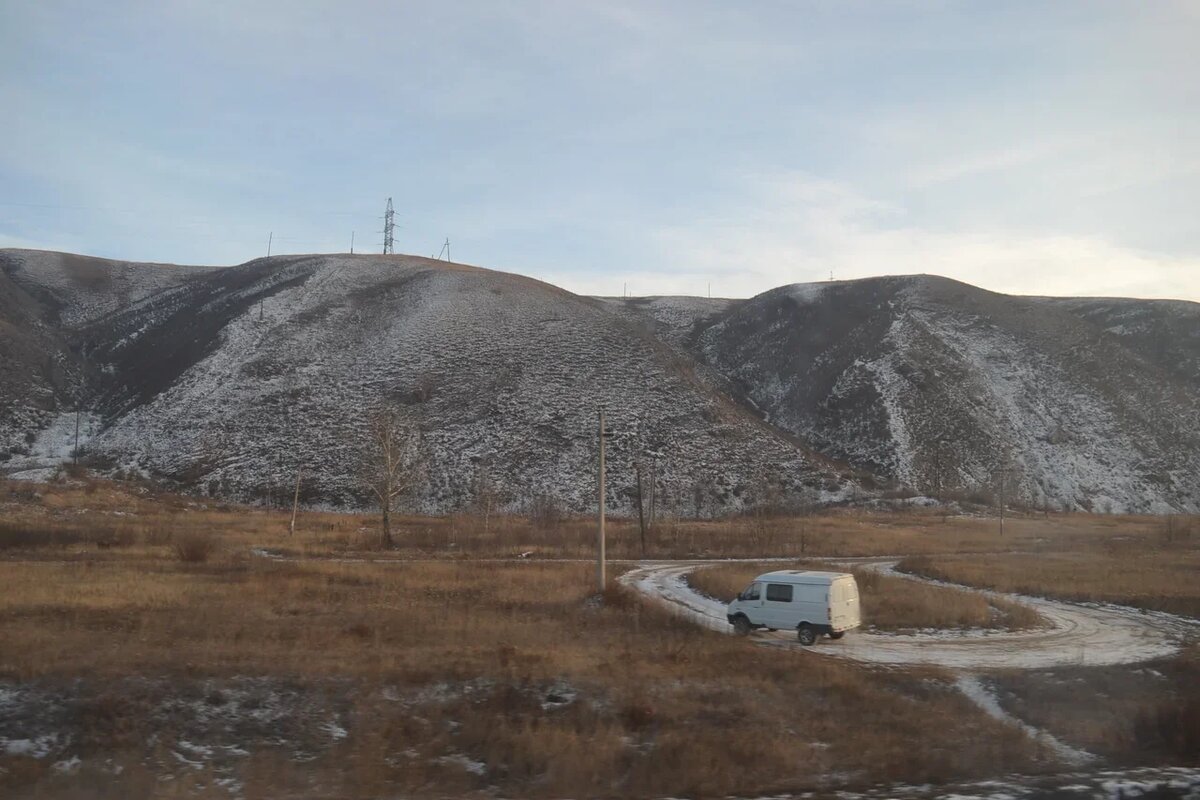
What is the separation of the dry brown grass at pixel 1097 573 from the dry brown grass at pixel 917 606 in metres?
4.93

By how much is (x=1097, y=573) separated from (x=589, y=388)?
2469 inches

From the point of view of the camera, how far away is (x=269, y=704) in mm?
14766

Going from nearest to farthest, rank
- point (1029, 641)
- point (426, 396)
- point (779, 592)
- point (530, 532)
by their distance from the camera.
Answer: point (1029, 641) < point (779, 592) < point (530, 532) < point (426, 396)

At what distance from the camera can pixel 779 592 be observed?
25453mm

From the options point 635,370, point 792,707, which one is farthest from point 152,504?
point 792,707

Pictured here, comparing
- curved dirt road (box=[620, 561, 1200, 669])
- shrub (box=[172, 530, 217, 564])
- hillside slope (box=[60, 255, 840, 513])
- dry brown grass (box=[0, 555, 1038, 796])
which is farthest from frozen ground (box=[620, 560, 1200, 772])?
hillside slope (box=[60, 255, 840, 513])

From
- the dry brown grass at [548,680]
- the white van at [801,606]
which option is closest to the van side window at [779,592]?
the white van at [801,606]

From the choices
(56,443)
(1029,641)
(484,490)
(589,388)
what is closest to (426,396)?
(589,388)

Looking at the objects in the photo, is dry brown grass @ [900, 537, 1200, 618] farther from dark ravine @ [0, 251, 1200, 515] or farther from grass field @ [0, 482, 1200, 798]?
dark ravine @ [0, 251, 1200, 515]

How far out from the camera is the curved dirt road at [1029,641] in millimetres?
21062

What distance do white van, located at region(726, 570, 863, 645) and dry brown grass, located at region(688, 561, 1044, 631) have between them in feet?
9.65

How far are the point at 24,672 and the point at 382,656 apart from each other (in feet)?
19.8

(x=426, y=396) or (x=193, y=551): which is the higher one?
(x=426, y=396)

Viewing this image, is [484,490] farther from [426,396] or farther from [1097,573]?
[1097,573]
